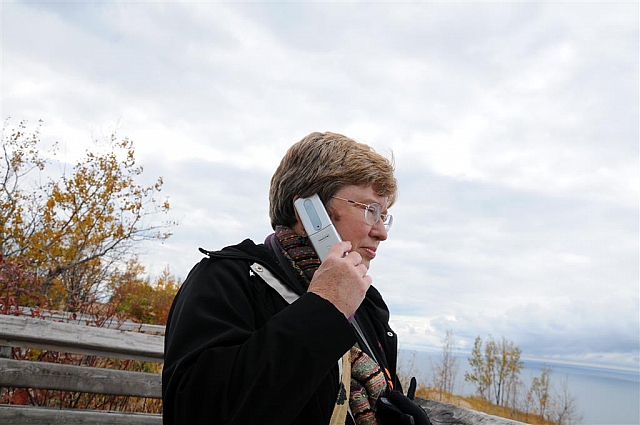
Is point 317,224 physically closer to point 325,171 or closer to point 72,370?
point 325,171

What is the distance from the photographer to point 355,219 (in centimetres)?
220

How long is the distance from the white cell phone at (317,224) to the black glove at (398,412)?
1.92 ft

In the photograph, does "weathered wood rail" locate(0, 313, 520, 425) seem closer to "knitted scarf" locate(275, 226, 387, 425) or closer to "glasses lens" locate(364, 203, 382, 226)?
"knitted scarf" locate(275, 226, 387, 425)

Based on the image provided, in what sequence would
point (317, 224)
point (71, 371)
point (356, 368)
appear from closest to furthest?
point (356, 368) → point (317, 224) → point (71, 371)

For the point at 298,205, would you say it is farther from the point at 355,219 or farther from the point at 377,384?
the point at 377,384

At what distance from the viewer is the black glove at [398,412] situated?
6.56ft

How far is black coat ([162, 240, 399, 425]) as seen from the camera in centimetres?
151

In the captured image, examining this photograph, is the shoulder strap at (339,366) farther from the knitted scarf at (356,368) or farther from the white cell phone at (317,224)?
the white cell phone at (317,224)

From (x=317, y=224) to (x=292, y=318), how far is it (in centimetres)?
60

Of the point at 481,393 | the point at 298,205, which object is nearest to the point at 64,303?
the point at 298,205

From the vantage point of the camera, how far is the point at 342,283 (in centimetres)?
171

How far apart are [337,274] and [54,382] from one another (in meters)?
2.63

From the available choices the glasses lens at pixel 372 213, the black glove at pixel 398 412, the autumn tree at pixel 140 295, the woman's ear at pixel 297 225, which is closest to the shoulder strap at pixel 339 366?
the black glove at pixel 398 412

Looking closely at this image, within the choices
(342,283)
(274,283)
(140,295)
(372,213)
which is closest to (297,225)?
(372,213)
